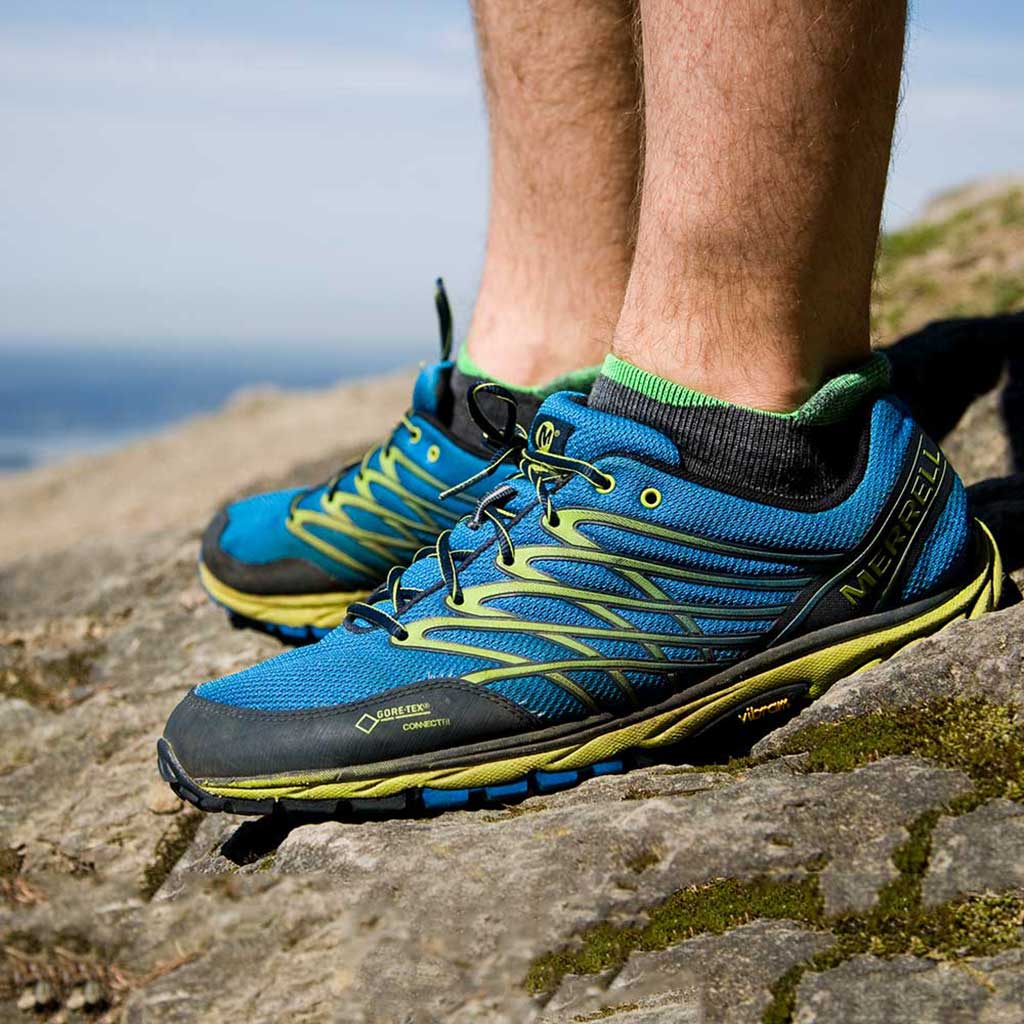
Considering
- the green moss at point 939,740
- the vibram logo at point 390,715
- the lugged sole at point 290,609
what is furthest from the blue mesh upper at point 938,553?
the lugged sole at point 290,609

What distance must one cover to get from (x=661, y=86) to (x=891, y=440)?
2.57ft

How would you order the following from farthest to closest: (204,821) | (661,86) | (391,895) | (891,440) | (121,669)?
(121,669)
(204,821)
(891,440)
(661,86)
(391,895)

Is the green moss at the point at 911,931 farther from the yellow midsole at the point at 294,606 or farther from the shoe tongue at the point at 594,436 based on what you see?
the yellow midsole at the point at 294,606

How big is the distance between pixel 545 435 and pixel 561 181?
3.02 ft

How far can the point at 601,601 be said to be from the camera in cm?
206

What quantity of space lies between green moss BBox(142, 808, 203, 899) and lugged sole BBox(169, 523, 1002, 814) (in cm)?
30

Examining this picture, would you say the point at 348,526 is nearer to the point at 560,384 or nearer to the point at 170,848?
the point at 560,384

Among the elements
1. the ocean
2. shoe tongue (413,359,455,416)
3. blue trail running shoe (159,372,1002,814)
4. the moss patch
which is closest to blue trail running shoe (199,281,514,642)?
shoe tongue (413,359,455,416)

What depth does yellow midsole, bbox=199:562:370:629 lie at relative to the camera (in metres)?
2.93

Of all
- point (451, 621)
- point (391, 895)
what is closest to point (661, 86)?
point (451, 621)

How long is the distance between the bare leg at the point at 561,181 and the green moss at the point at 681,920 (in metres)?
1.44

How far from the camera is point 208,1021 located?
5.43 feet

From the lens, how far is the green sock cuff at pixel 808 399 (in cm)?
209

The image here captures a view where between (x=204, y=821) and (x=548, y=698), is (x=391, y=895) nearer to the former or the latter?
(x=548, y=698)
